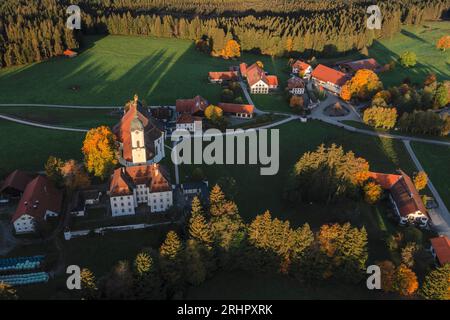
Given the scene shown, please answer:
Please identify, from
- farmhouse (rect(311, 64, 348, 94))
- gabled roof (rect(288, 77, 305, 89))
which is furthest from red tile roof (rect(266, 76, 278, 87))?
farmhouse (rect(311, 64, 348, 94))

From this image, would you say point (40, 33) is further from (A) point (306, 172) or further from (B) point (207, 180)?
(A) point (306, 172)

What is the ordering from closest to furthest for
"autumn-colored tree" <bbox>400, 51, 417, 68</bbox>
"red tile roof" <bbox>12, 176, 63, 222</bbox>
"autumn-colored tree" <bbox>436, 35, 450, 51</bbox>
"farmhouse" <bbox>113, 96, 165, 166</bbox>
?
"red tile roof" <bbox>12, 176, 63, 222</bbox>, "farmhouse" <bbox>113, 96, 165, 166</bbox>, "autumn-colored tree" <bbox>400, 51, 417, 68</bbox>, "autumn-colored tree" <bbox>436, 35, 450, 51</bbox>

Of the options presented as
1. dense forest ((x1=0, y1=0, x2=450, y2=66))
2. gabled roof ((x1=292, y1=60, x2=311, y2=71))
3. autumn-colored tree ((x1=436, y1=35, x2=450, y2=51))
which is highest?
dense forest ((x1=0, y1=0, x2=450, y2=66))

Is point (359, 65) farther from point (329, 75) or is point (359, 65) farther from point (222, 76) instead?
point (222, 76)

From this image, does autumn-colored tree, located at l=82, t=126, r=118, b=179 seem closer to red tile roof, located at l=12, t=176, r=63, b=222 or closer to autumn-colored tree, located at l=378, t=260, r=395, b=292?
red tile roof, located at l=12, t=176, r=63, b=222

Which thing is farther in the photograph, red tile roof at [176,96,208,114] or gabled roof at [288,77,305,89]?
gabled roof at [288,77,305,89]

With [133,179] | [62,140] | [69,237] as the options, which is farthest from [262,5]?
[69,237]

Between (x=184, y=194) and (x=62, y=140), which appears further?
(x=62, y=140)
